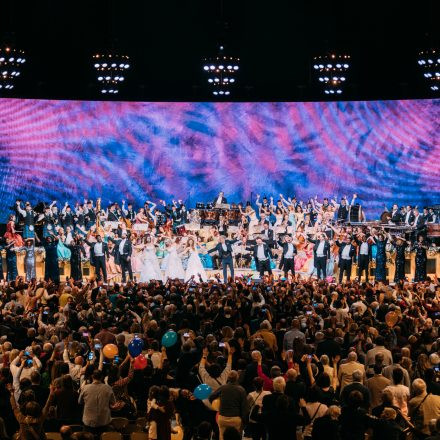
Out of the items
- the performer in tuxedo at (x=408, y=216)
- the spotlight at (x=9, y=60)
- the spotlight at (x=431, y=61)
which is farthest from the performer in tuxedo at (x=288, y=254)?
the spotlight at (x=9, y=60)

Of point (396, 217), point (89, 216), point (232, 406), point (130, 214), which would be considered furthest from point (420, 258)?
point (232, 406)

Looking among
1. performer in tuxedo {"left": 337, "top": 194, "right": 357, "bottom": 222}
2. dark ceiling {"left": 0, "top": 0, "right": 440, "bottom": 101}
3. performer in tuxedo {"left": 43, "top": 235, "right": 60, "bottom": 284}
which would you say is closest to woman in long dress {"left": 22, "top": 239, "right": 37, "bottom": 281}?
performer in tuxedo {"left": 43, "top": 235, "right": 60, "bottom": 284}

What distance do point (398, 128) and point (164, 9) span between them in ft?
31.6

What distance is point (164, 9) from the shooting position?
1281 inches

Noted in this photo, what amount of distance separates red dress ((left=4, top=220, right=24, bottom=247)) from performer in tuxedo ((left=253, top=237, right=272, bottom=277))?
7.38m

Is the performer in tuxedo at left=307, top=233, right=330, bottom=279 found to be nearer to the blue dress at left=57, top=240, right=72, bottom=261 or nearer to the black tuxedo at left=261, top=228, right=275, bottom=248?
the black tuxedo at left=261, top=228, right=275, bottom=248

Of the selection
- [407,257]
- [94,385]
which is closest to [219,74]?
[407,257]

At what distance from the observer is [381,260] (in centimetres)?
2805

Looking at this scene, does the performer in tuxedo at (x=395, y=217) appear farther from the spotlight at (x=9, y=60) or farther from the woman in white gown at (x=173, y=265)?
the spotlight at (x=9, y=60)

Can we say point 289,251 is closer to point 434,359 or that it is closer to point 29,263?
point 29,263

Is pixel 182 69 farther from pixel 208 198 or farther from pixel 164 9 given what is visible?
pixel 208 198

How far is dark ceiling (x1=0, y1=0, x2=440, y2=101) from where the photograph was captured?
1233 inches

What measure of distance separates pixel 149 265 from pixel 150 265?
3 cm

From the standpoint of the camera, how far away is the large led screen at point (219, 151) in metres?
32.8
